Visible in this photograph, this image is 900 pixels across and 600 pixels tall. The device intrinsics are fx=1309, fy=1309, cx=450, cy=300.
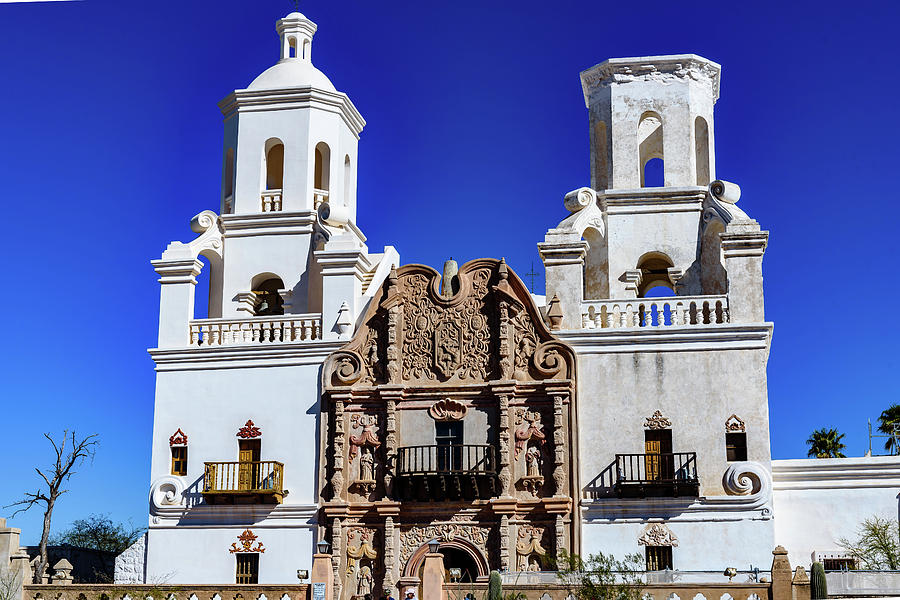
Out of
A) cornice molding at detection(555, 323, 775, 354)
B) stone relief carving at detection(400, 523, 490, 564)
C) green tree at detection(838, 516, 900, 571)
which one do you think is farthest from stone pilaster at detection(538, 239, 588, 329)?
green tree at detection(838, 516, 900, 571)

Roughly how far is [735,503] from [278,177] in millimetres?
17370

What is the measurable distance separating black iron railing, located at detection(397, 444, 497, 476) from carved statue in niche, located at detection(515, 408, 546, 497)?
83 centimetres

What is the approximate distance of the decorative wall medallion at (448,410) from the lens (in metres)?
34.5

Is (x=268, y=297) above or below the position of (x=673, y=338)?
above

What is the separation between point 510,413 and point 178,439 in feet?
29.6

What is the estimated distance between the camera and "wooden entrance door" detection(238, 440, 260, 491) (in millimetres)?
34438

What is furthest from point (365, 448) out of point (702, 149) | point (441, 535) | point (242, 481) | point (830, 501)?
point (702, 149)

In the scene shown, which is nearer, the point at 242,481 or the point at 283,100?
the point at 242,481

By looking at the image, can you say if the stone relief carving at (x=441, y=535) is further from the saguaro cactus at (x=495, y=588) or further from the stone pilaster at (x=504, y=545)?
the saguaro cactus at (x=495, y=588)

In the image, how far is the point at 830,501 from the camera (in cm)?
3312

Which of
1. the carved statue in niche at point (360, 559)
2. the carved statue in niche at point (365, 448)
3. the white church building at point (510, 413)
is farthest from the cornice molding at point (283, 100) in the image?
the carved statue in niche at point (360, 559)

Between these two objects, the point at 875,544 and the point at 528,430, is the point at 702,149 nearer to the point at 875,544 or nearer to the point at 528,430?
the point at 528,430

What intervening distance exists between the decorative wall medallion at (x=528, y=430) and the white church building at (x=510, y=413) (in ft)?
0.19

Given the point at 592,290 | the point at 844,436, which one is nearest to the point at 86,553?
the point at 592,290
